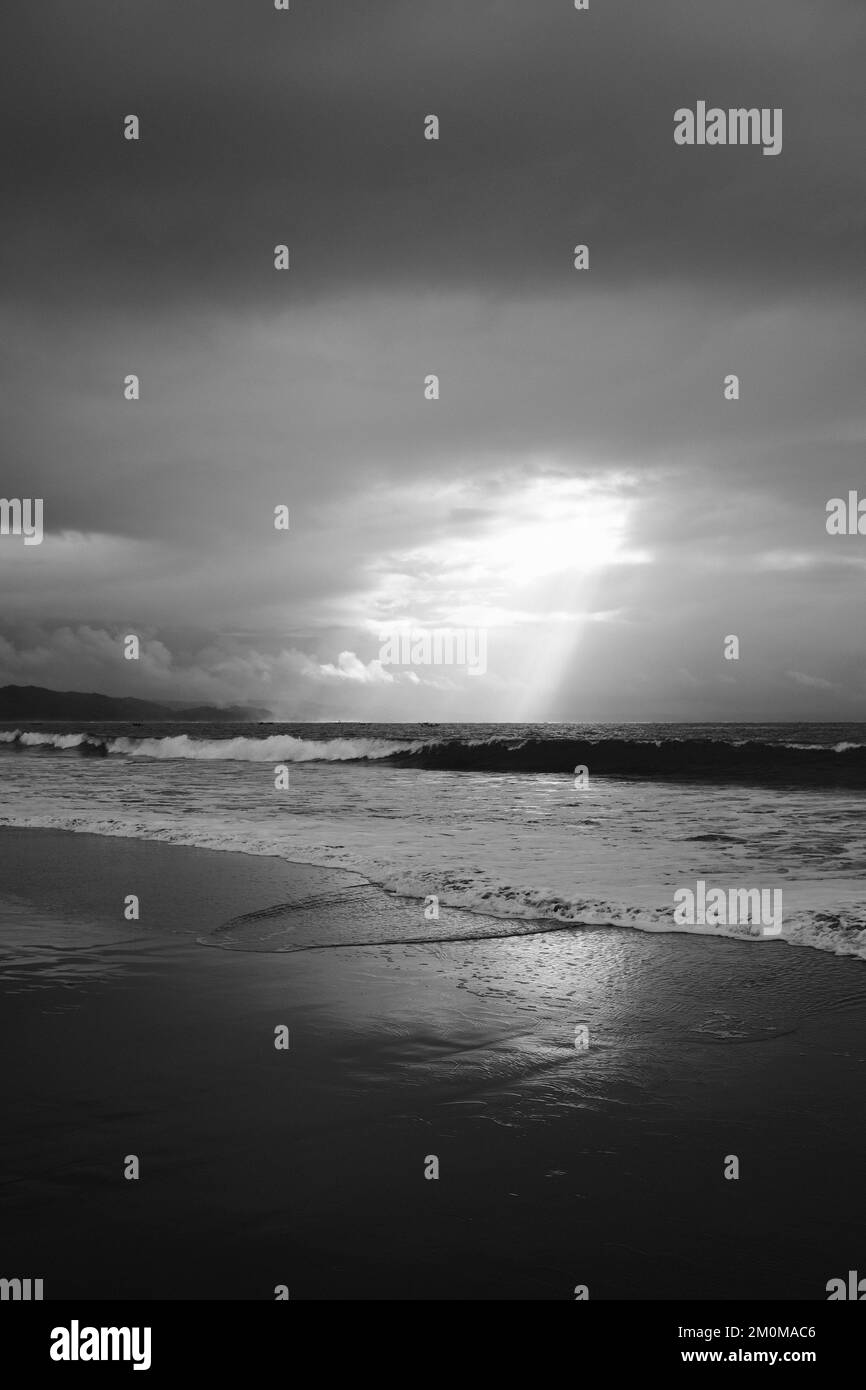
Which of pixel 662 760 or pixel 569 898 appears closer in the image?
pixel 569 898

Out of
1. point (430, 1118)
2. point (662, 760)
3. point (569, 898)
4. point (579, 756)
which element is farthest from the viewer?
point (579, 756)

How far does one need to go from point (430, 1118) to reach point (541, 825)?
41.2 ft

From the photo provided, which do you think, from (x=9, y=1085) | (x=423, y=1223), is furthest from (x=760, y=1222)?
(x=9, y=1085)

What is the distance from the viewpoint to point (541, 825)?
669 inches

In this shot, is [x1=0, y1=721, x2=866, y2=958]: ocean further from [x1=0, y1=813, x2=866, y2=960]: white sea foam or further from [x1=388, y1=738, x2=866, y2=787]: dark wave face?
[x1=388, y1=738, x2=866, y2=787]: dark wave face

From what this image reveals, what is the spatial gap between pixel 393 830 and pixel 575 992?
9839mm

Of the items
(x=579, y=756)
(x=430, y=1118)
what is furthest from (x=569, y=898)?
(x=579, y=756)

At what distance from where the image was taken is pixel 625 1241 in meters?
3.52

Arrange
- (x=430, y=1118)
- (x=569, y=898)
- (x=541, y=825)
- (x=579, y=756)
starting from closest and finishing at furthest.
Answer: (x=430, y=1118) < (x=569, y=898) < (x=541, y=825) < (x=579, y=756)

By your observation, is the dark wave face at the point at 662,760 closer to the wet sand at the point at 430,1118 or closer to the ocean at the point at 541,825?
the ocean at the point at 541,825

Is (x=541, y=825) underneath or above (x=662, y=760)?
underneath

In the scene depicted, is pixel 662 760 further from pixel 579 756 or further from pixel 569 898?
pixel 569 898

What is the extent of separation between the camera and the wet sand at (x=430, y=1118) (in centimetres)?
341
